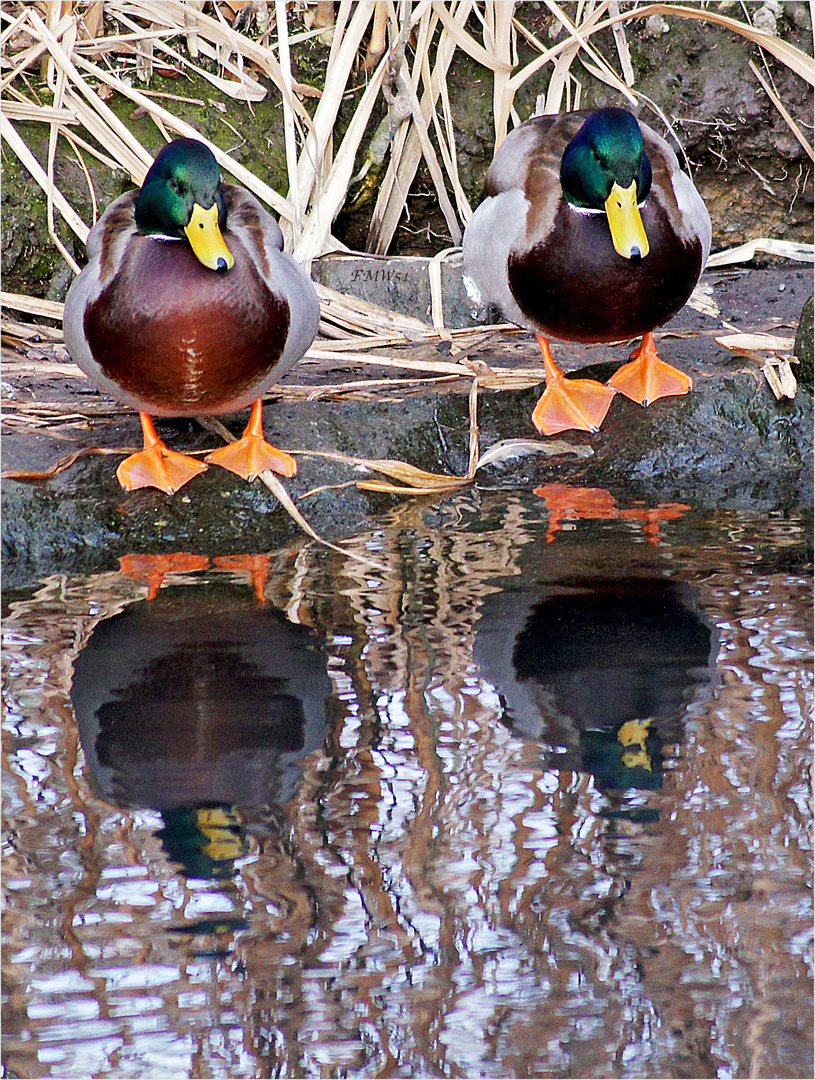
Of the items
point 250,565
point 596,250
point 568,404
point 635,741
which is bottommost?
point 635,741

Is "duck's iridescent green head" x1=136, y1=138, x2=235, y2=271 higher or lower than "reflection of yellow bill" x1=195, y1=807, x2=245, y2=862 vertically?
higher

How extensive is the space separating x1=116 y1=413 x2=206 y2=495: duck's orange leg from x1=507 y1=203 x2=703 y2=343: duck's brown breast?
111cm

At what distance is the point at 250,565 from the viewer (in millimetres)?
3201

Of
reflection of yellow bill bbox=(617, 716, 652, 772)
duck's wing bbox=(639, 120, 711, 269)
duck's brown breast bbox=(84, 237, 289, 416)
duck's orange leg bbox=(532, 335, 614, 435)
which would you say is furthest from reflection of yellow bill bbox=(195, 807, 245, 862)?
duck's wing bbox=(639, 120, 711, 269)

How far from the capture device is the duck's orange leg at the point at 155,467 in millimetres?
3447

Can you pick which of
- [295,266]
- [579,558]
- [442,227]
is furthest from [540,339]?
[442,227]

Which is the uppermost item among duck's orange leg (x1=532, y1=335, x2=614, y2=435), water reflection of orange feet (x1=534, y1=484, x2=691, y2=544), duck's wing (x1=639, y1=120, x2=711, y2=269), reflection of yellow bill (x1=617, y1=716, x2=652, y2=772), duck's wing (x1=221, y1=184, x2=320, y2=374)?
duck's wing (x1=639, y1=120, x2=711, y2=269)

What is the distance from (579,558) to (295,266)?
3.88 feet

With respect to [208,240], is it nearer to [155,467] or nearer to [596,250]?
[155,467]

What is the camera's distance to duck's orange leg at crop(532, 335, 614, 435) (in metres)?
3.84

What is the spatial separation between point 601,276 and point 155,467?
4.39 feet

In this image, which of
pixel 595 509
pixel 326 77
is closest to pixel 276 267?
pixel 595 509

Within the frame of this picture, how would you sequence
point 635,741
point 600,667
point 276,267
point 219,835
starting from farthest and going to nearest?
point 276,267
point 600,667
point 635,741
point 219,835

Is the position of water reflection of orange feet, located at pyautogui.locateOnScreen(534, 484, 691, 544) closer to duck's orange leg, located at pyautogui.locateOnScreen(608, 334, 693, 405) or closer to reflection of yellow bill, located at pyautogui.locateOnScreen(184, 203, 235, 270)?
duck's orange leg, located at pyautogui.locateOnScreen(608, 334, 693, 405)
